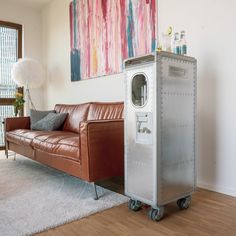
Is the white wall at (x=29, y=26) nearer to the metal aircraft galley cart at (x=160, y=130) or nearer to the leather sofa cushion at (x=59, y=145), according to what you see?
the leather sofa cushion at (x=59, y=145)

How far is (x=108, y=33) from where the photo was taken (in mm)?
3410

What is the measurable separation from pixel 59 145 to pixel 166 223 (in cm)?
125

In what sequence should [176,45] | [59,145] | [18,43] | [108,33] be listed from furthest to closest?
[18,43] → [108,33] → [59,145] → [176,45]

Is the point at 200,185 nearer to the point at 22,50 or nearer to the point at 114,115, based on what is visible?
the point at 114,115

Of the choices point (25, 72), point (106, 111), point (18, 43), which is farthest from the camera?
point (18, 43)

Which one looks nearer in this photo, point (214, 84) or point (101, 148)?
point (101, 148)

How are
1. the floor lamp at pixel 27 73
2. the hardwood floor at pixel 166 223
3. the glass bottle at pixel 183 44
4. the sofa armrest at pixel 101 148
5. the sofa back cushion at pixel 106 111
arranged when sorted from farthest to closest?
1. the floor lamp at pixel 27 73
2. the sofa back cushion at pixel 106 111
3. the glass bottle at pixel 183 44
4. the sofa armrest at pixel 101 148
5. the hardwood floor at pixel 166 223

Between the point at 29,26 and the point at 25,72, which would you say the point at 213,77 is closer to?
the point at 25,72

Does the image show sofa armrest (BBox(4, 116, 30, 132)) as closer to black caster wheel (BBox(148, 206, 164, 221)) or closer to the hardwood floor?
the hardwood floor

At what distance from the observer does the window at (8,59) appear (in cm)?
474

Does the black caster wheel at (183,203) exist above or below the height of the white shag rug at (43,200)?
above

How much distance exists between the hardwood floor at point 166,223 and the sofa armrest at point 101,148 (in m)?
0.36

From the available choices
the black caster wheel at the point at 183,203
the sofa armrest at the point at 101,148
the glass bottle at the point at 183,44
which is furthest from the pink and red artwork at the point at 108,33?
the black caster wheel at the point at 183,203

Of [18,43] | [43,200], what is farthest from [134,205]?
[18,43]
